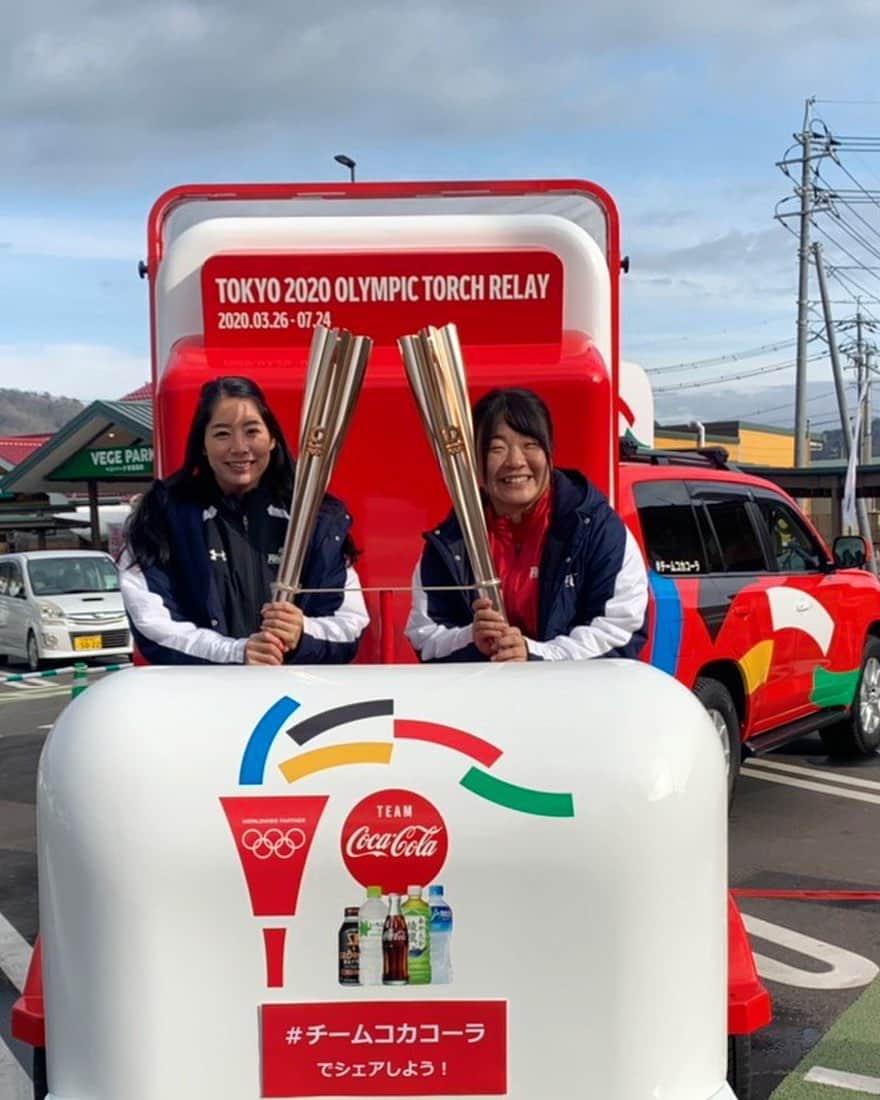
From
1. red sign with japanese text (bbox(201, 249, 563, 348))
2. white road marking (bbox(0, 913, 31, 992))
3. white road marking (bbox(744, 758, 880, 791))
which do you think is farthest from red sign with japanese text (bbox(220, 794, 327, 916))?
white road marking (bbox(744, 758, 880, 791))

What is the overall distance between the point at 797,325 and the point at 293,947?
40.2m

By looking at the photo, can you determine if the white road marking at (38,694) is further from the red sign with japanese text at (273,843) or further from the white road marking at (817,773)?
the red sign with japanese text at (273,843)

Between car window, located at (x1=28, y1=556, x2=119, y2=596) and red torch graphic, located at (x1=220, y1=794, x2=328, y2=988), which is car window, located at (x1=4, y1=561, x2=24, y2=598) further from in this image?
red torch graphic, located at (x1=220, y1=794, x2=328, y2=988)

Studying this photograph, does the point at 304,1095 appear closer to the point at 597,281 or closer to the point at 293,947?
the point at 293,947

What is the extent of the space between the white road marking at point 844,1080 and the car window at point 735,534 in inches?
149

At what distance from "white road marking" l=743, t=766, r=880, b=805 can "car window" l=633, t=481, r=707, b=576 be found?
205cm

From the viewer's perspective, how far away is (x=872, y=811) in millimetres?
7875

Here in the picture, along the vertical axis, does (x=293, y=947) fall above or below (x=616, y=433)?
below

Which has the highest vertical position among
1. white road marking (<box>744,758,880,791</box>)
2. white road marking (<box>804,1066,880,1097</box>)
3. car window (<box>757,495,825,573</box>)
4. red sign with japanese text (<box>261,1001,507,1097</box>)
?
car window (<box>757,495,825,573</box>)

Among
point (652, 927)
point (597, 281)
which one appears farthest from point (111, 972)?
point (597, 281)

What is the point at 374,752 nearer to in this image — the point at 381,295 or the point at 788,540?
the point at 381,295

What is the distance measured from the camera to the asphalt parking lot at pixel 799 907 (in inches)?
170

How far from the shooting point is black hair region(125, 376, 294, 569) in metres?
3.83

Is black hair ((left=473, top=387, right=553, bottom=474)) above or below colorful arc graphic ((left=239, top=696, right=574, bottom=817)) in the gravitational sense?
above
